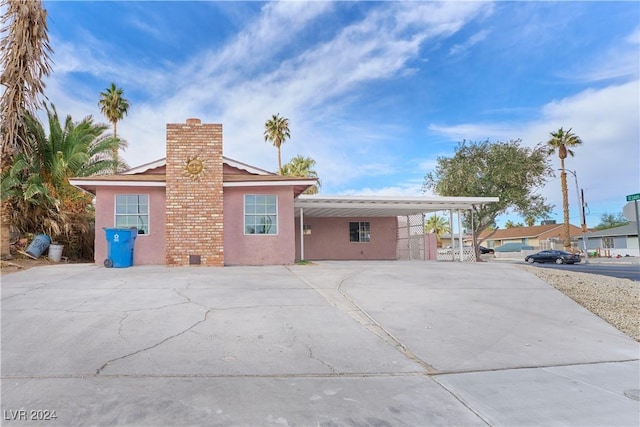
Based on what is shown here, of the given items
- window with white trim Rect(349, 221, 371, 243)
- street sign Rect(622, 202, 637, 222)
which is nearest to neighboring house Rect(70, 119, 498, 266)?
window with white trim Rect(349, 221, 371, 243)

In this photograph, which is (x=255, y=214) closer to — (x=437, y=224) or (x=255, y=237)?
(x=255, y=237)

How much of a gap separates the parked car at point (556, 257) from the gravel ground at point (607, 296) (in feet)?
72.7

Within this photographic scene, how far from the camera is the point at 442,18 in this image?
14.5 m

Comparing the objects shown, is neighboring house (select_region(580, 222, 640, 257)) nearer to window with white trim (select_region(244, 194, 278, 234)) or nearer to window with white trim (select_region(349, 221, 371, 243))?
window with white trim (select_region(349, 221, 371, 243))

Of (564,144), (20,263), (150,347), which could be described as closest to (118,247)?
(20,263)

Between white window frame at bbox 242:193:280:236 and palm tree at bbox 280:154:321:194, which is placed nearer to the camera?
white window frame at bbox 242:193:280:236

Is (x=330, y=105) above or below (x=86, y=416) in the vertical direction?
above

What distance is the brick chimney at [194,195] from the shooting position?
12414 millimetres

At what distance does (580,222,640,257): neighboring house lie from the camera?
4350 centimetres

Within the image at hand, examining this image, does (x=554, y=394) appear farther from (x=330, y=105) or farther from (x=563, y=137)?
(x=563, y=137)

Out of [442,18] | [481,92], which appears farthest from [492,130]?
[442,18]

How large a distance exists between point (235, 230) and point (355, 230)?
30.4 feet

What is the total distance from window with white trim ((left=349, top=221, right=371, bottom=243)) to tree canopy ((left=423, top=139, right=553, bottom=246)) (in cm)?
1071

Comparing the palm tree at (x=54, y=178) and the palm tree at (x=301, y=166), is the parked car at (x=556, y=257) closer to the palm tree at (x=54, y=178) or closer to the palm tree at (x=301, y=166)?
the palm tree at (x=301, y=166)
